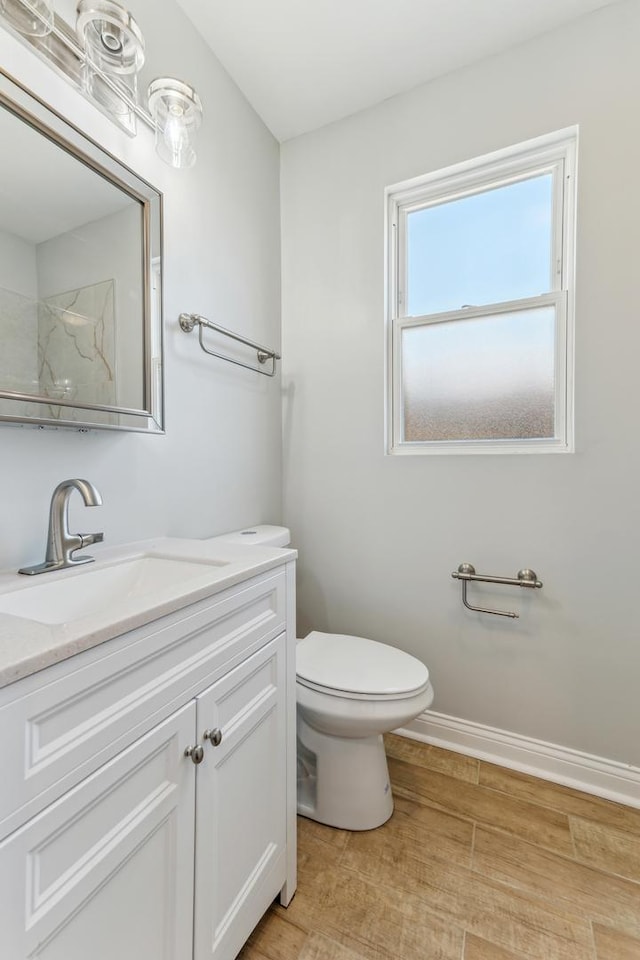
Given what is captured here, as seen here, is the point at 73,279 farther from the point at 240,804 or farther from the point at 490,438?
the point at 490,438

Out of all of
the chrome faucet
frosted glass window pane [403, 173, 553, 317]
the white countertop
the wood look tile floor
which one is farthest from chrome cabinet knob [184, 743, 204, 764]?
frosted glass window pane [403, 173, 553, 317]

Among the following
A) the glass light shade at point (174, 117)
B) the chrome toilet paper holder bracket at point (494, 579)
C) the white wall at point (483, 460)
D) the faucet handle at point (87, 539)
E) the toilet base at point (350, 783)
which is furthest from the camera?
the chrome toilet paper holder bracket at point (494, 579)

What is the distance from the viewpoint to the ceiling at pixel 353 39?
141 centimetres

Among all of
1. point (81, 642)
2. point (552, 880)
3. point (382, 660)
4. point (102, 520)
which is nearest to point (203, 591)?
point (81, 642)

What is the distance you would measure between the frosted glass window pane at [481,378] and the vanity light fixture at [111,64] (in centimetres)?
105

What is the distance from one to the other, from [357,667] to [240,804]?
0.58 meters

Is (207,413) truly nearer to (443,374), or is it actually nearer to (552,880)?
(443,374)

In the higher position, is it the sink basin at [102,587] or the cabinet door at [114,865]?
the sink basin at [102,587]

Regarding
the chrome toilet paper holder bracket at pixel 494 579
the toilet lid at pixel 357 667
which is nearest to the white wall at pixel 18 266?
the toilet lid at pixel 357 667

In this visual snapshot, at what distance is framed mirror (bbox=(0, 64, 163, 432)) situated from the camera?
3.02 ft

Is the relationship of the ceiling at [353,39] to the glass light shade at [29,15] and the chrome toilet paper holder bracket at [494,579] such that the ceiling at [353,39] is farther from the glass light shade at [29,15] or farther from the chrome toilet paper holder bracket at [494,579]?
the chrome toilet paper holder bracket at [494,579]

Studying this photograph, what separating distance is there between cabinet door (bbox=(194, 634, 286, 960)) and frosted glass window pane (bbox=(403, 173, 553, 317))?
1518 millimetres

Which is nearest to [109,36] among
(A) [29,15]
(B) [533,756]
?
(A) [29,15]

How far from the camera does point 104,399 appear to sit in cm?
112
